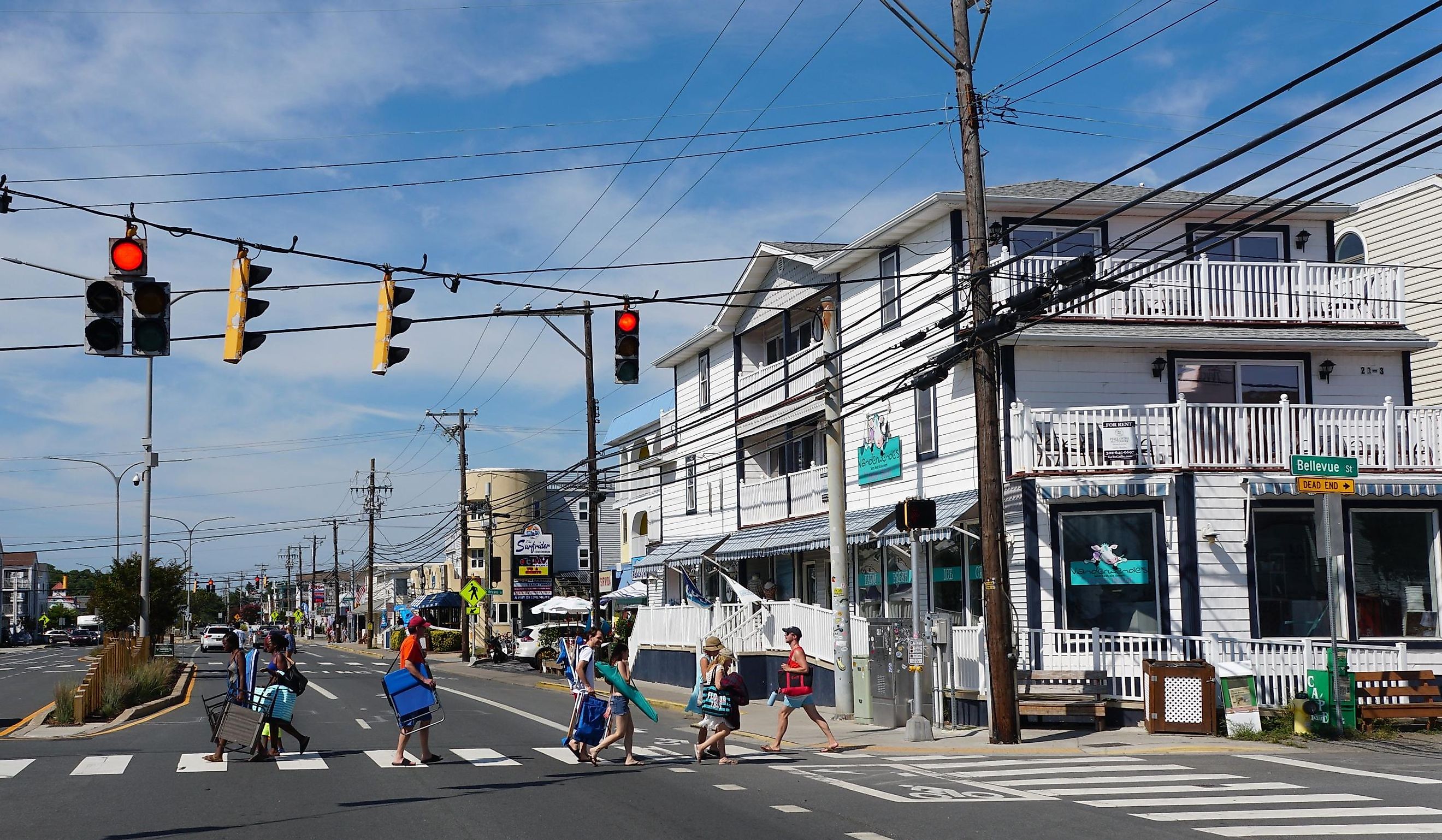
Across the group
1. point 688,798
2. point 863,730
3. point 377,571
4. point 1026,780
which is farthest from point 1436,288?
point 377,571

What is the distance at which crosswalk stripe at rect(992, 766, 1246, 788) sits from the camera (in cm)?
1448

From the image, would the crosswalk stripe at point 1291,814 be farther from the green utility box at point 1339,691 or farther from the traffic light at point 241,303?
the traffic light at point 241,303

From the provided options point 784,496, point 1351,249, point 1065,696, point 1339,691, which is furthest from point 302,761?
point 1351,249

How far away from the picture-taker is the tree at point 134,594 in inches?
1753

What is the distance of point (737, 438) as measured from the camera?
119ft

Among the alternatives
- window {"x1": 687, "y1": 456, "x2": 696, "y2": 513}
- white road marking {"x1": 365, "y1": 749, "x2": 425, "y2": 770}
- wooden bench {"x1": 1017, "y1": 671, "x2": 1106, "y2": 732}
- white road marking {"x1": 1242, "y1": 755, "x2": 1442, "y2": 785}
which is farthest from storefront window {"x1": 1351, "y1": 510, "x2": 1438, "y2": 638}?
window {"x1": 687, "y1": 456, "x2": 696, "y2": 513}

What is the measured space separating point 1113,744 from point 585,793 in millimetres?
8429

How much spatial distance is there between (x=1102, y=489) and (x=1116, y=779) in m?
8.57

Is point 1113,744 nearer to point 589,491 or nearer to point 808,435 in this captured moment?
point 808,435

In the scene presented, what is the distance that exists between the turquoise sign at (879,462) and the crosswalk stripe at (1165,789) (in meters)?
14.0

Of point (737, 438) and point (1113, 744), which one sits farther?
point (737, 438)

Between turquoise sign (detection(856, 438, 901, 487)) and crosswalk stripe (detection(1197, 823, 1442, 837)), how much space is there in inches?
657

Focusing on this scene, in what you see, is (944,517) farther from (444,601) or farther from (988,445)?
(444,601)

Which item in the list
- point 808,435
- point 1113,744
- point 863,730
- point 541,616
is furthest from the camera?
point 541,616
